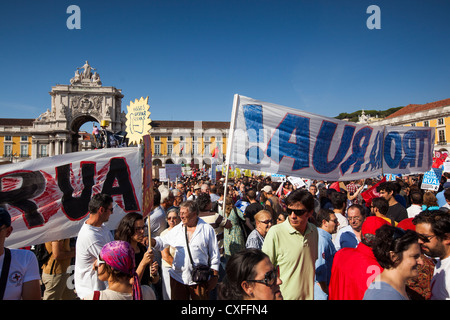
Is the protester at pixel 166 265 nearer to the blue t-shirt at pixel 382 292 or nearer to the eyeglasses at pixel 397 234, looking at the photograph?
the blue t-shirt at pixel 382 292

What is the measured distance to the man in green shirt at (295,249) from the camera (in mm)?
2564

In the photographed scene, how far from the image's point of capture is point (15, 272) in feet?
6.37

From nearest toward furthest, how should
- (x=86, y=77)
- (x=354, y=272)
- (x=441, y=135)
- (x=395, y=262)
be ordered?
(x=395, y=262), (x=354, y=272), (x=441, y=135), (x=86, y=77)

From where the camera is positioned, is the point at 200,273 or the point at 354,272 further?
the point at 200,273

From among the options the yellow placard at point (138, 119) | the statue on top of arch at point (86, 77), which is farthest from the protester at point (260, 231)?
the statue on top of arch at point (86, 77)

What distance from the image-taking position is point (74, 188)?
339 cm

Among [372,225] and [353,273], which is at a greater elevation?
[372,225]

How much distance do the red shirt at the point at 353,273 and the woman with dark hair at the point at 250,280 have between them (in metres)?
0.71

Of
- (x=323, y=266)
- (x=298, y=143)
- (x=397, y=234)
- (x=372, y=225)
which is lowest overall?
(x=323, y=266)

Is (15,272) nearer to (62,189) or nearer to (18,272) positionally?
(18,272)

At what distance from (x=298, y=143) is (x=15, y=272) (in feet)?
11.9

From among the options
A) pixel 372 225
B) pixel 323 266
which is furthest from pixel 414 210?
pixel 323 266
